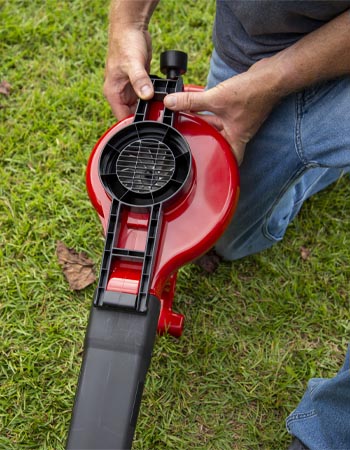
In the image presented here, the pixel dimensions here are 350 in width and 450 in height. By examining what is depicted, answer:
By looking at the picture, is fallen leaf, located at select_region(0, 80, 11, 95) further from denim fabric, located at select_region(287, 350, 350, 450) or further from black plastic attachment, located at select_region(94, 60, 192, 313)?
denim fabric, located at select_region(287, 350, 350, 450)

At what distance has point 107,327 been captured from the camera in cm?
114

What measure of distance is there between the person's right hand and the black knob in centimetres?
6

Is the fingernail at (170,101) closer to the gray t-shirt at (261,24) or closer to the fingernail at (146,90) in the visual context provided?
the fingernail at (146,90)

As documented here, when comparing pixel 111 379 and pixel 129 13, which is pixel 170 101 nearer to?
pixel 129 13

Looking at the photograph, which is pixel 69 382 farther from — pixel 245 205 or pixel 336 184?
pixel 336 184

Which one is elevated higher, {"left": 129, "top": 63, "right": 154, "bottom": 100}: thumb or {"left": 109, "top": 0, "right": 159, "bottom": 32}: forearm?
{"left": 109, "top": 0, "right": 159, "bottom": 32}: forearm

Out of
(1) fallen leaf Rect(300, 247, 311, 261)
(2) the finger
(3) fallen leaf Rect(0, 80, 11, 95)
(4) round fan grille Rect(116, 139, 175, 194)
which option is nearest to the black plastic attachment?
(4) round fan grille Rect(116, 139, 175, 194)

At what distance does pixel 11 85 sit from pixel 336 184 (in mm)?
1348

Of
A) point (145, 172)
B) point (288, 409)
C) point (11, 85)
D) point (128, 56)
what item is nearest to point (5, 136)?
point (11, 85)

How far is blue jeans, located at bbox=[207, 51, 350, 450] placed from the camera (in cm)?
132

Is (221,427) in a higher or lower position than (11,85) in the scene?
lower

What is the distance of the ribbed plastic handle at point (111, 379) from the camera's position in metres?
1.08

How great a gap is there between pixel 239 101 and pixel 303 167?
24cm

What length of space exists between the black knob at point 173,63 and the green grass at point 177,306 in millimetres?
686
